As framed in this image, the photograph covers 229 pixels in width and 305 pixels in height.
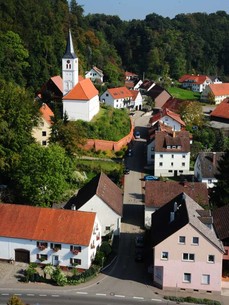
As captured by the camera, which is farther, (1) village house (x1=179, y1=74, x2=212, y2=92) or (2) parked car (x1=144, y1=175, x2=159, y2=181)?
(1) village house (x1=179, y1=74, x2=212, y2=92)

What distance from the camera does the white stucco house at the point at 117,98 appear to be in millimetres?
92537

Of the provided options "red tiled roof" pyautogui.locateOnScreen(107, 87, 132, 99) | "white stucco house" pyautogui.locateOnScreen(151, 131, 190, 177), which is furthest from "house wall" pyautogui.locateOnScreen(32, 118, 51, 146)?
"red tiled roof" pyautogui.locateOnScreen(107, 87, 132, 99)

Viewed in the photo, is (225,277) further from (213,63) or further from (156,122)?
(213,63)

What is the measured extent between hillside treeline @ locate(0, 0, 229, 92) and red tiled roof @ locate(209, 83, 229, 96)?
919 inches

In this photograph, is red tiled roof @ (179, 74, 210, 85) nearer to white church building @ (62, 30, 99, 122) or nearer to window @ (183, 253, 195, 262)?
white church building @ (62, 30, 99, 122)

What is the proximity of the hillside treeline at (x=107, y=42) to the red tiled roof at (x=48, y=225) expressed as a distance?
3906cm

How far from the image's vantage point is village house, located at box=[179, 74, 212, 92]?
445ft

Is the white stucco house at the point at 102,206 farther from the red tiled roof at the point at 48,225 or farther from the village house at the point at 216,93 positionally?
the village house at the point at 216,93

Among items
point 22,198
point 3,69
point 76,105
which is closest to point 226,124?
point 76,105

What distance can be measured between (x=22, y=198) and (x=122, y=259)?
552 inches

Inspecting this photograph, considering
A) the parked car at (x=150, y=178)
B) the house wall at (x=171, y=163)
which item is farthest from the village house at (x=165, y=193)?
the house wall at (x=171, y=163)

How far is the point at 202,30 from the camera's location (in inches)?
7008

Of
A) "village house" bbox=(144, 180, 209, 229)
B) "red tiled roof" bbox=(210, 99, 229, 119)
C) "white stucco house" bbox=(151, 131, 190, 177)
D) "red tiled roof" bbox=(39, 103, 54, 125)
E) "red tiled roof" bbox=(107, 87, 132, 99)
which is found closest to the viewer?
"village house" bbox=(144, 180, 209, 229)

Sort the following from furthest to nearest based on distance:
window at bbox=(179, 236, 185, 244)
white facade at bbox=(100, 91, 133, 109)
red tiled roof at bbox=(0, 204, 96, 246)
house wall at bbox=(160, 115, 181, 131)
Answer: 1. white facade at bbox=(100, 91, 133, 109)
2. house wall at bbox=(160, 115, 181, 131)
3. red tiled roof at bbox=(0, 204, 96, 246)
4. window at bbox=(179, 236, 185, 244)
